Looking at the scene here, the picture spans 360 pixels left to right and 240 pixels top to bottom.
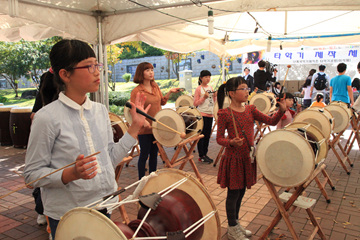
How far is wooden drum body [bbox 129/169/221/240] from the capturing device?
164 cm

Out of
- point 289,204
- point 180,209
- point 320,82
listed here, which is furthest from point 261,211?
point 320,82

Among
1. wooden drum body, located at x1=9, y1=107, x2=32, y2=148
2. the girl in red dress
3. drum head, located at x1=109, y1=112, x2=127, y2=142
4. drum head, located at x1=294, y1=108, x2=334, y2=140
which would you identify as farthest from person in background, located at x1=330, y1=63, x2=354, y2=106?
wooden drum body, located at x1=9, y1=107, x2=32, y2=148

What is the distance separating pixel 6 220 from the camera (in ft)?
12.5

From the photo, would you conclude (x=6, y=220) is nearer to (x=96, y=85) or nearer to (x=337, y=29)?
(x=96, y=85)

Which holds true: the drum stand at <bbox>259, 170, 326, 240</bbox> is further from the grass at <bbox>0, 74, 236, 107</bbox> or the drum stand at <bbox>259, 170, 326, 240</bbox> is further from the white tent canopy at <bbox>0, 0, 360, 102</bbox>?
the grass at <bbox>0, 74, 236, 107</bbox>

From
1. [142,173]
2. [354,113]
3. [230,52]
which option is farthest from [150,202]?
[230,52]

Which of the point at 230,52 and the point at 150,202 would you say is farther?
the point at 230,52

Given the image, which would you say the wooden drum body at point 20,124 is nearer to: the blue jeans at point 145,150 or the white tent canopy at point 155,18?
the white tent canopy at point 155,18

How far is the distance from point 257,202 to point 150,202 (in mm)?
3073

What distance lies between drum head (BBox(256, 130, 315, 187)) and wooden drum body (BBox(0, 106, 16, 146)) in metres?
7.71

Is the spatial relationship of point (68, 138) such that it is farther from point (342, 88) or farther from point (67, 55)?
point (342, 88)

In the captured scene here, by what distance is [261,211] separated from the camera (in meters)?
3.96

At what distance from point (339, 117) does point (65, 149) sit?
5.01 m

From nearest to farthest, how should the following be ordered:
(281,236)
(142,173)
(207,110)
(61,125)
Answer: (61,125) → (281,236) → (142,173) → (207,110)
